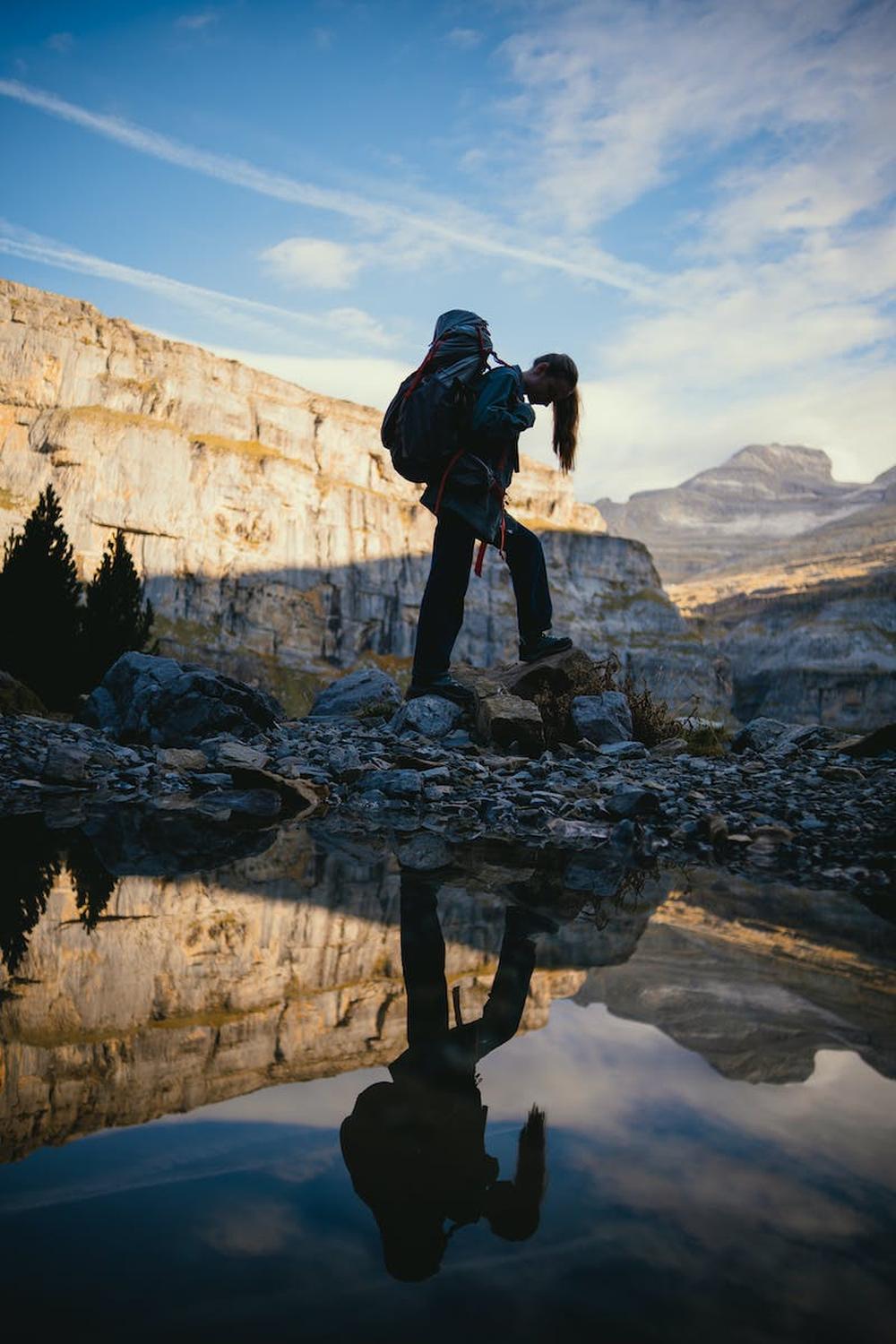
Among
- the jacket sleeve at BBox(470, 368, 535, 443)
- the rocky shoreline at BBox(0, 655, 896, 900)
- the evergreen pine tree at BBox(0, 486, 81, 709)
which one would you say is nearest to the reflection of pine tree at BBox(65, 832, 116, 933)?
the rocky shoreline at BBox(0, 655, 896, 900)

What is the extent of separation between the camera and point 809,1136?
4.03 feet

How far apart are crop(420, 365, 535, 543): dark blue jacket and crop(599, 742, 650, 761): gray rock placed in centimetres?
169

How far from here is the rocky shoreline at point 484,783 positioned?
3820 mm

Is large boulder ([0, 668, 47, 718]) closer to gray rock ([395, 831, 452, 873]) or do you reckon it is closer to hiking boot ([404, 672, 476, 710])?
hiking boot ([404, 672, 476, 710])

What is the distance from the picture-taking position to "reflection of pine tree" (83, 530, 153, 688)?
58.6ft

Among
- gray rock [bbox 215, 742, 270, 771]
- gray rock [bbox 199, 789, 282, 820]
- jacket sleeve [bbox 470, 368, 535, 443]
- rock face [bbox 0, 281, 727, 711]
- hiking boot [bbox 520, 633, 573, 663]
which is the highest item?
rock face [bbox 0, 281, 727, 711]

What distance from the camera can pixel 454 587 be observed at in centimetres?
611

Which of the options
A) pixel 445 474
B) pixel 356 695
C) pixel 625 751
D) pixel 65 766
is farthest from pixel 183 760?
pixel 356 695

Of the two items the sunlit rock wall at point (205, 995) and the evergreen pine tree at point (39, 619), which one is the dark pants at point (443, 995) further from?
the evergreen pine tree at point (39, 619)

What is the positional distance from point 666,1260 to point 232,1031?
3.03 feet

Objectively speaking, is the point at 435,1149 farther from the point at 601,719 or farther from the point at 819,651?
the point at 819,651

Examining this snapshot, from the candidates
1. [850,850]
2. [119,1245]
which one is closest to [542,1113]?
[119,1245]

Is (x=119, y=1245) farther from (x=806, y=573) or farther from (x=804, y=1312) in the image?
(x=806, y=573)

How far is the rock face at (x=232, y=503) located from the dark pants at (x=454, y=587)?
200 feet
